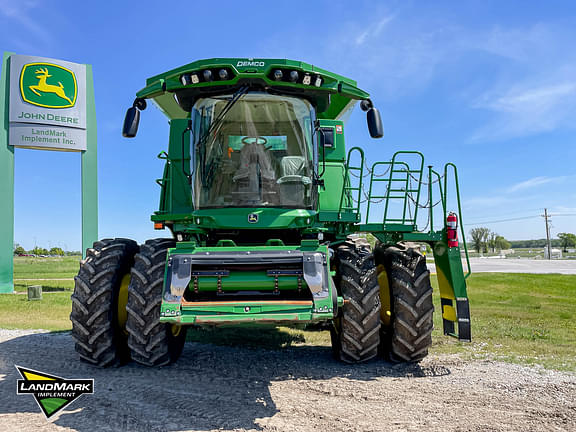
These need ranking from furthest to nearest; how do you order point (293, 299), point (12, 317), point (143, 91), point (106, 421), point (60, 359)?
point (12, 317)
point (60, 359)
point (143, 91)
point (293, 299)
point (106, 421)

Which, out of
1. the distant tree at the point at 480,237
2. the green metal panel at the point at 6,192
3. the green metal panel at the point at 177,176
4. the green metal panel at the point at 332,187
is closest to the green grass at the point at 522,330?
the green metal panel at the point at 332,187

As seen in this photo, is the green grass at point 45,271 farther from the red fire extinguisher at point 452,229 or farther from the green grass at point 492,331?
the red fire extinguisher at point 452,229

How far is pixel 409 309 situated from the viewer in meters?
5.80

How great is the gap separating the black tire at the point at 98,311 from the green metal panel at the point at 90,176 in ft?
55.6

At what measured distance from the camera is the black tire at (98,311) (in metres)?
5.66

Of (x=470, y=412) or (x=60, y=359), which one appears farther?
(x=60, y=359)

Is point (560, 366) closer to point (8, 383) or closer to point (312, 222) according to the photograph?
point (312, 222)

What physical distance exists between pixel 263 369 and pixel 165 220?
2626 millimetres

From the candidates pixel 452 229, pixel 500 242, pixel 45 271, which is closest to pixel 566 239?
pixel 500 242

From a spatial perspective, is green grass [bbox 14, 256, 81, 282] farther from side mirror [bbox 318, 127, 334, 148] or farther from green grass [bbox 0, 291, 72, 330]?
side mirror [bbox 318, 127, 334, 148]

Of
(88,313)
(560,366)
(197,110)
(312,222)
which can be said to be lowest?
(560,366)

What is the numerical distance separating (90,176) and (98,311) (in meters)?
18.0

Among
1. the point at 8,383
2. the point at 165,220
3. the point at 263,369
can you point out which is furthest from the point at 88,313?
the point at 263,369

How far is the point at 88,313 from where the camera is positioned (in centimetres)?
565
